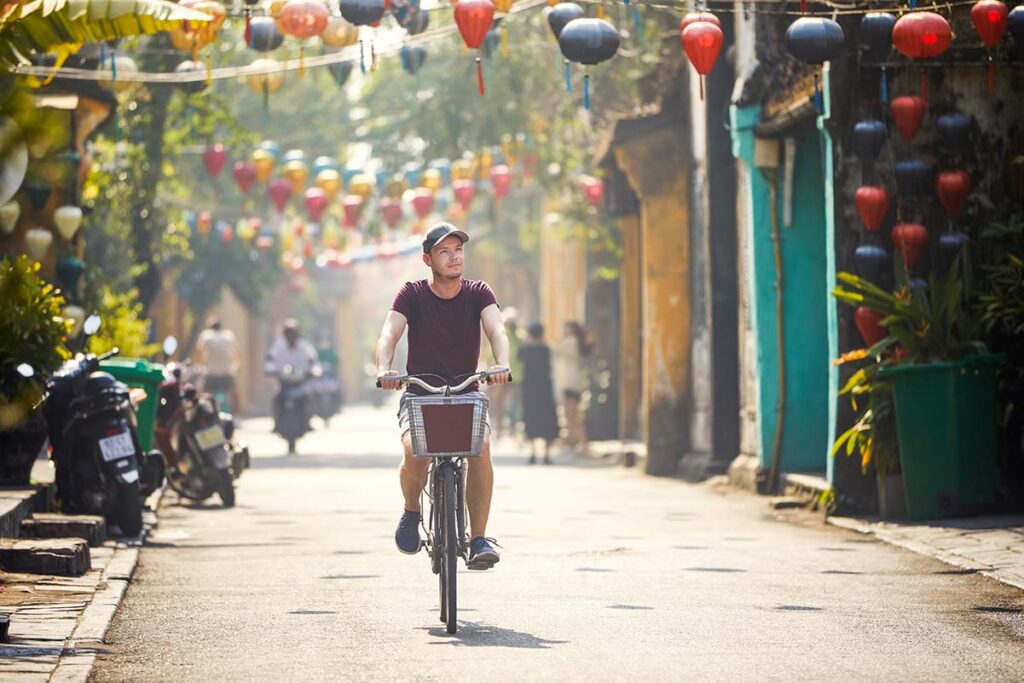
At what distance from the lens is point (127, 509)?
1405 centimetres

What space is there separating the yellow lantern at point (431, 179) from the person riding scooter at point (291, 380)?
21.4 ft

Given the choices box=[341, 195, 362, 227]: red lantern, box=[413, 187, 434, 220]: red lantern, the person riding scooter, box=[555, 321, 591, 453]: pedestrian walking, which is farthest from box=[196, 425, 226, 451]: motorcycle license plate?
box=[341, 195, 362, 227]: red lantern

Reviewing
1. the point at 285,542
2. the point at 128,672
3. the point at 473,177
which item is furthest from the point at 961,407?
the point at 473,177

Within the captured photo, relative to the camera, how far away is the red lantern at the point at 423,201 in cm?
3575

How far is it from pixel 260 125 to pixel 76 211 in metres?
26.6

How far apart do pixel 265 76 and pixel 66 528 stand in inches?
406

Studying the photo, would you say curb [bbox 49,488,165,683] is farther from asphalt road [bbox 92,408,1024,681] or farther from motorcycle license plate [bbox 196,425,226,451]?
motorcycle license plate [bbox 196,425,226,451]

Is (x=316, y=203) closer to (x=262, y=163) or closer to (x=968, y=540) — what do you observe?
(x=262, y=163)

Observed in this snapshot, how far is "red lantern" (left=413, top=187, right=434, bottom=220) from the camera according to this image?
35750 mm

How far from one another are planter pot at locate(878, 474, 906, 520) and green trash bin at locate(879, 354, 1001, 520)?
0.36 m

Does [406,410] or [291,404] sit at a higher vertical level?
[406,410]

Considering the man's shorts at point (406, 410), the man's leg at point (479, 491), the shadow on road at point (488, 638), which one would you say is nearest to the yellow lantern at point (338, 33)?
the man's leg at point (479, 491)

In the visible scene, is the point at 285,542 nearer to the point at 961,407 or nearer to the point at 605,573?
the point at 605,573

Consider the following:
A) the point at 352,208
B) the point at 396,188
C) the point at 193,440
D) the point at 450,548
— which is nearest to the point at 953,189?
the point at 193,440
